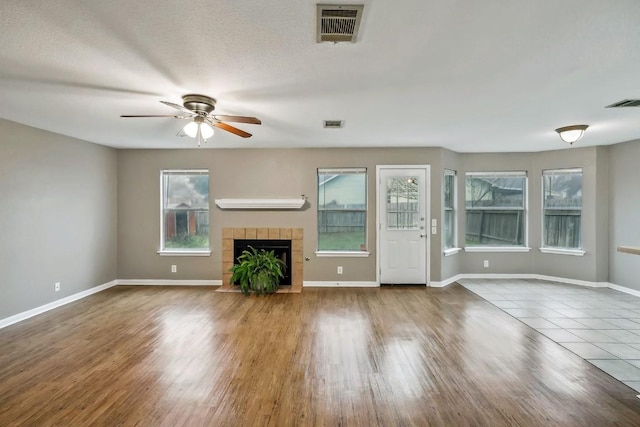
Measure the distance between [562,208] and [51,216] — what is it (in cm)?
836

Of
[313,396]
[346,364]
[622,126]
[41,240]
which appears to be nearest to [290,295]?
[346,364]

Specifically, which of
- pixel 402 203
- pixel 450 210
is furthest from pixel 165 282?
pixel 450 210

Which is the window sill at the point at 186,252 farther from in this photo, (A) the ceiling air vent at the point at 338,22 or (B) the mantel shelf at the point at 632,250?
(B) the mantel shelf at the point at 632,250

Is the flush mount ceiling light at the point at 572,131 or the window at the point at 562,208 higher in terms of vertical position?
the flush mount ceiling light at the point at 572,131

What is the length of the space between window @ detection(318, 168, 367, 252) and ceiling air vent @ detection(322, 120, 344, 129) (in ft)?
5.06

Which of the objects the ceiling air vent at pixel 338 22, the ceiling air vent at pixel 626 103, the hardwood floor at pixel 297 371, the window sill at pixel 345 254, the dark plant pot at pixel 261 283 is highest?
the ceiling air vent at pixel 626 103

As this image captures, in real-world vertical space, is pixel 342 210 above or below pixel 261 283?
above

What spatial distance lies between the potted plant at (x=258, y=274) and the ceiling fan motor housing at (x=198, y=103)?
2.71 meters

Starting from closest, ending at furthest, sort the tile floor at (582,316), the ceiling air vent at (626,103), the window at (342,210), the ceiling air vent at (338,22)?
the ceiling air vent at (338,22) → the tile floor at (582,316) → the ceiling air vent at (626,103) → the window at (342,210)

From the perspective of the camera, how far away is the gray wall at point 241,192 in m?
5.53

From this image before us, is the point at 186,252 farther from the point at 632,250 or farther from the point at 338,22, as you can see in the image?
the point at 632,250

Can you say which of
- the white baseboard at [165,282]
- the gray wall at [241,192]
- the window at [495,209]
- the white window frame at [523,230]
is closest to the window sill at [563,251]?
the white window frame at [523,230]

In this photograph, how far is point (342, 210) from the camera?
5.62 m

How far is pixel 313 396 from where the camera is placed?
2.30 metres
